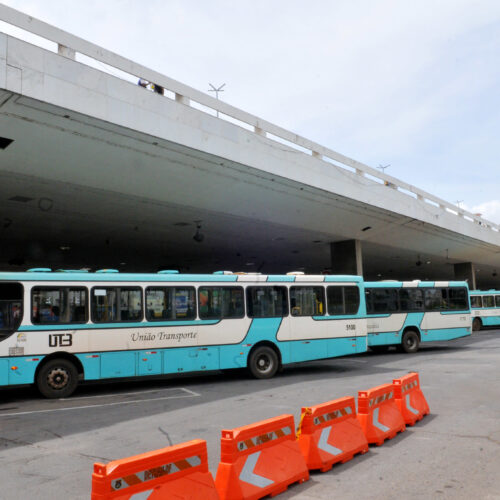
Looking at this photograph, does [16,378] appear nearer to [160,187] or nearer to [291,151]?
[160,187]

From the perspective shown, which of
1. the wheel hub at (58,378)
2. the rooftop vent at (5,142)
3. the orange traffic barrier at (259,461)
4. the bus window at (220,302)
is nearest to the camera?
the orange traffic barrier at (259,461)

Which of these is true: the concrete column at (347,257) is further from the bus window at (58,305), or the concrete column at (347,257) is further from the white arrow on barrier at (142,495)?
the white arrow on barrier at (142,495)

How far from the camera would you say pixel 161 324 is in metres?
12.7

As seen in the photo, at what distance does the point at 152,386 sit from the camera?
13344mm

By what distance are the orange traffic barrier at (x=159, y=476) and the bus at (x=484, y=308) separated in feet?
116

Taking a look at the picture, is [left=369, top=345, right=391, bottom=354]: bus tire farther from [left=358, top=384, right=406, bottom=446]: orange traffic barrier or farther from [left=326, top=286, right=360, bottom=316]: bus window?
[left=358, top=384, right=406, bottom=446]: orange traffic barrier

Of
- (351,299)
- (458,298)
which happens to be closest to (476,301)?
(458,298)

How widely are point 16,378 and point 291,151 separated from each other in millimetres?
10934

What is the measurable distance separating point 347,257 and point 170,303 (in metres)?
15.7

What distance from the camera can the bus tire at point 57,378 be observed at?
1119cm

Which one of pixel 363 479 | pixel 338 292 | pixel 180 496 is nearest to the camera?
pixel 180 496

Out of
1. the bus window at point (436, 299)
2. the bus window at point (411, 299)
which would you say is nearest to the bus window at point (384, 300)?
the bus window at point (411, 299)

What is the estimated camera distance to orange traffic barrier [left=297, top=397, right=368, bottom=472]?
19.4 ft

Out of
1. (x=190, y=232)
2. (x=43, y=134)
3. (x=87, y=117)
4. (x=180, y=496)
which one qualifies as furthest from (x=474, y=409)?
(x=190, y=232)
